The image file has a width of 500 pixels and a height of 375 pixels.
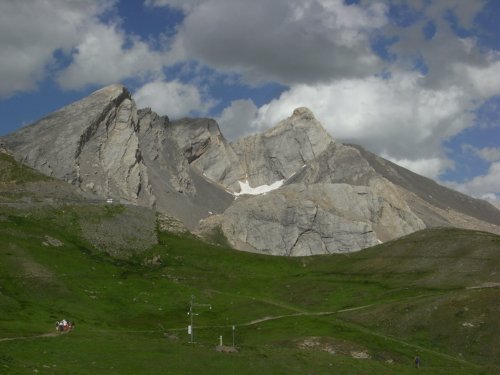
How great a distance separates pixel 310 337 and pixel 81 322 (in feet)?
102

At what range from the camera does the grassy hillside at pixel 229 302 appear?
60250 millimetres

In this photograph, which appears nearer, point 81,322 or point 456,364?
point 456,364

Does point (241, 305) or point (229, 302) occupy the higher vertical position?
point (229, 302)

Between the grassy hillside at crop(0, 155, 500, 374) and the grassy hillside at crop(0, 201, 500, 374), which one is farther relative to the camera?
the grassy hillside at crop(0, 155, 500, 374)

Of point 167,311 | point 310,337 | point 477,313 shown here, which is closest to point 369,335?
point 310,337

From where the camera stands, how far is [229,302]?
349ft

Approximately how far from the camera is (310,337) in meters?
79.4

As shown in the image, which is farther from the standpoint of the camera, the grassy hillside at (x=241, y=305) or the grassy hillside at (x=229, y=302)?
the grassy hillside at (x=229, y=302)

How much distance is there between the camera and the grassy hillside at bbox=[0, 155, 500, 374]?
198 feet

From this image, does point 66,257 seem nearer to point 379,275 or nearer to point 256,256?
point 256,256

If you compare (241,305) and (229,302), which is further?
(229,302)

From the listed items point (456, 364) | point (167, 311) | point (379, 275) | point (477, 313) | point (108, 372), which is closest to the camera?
point (108, 372)

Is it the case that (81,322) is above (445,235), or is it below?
below

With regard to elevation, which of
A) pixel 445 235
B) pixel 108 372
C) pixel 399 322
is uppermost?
pixel 445 235
